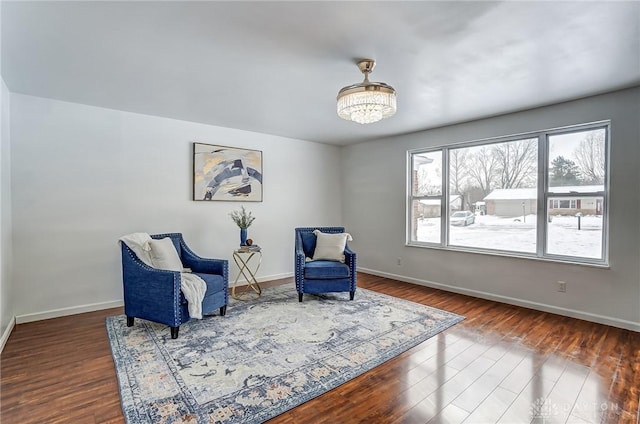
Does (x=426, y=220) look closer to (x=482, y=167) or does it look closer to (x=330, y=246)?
(x=482, y=167)

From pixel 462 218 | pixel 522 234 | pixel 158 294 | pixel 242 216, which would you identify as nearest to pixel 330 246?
pixel 242 216

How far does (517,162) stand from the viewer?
403cm

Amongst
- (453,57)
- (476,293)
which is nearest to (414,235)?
(476,293)

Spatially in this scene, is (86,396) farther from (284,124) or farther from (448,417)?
(284,124)

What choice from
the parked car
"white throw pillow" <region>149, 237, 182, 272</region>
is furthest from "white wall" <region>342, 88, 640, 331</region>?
"white throw pillow" <region>149, 237, 182, 272</region>

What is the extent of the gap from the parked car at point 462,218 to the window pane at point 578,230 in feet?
3.10

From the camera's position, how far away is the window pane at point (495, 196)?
12.9 feet

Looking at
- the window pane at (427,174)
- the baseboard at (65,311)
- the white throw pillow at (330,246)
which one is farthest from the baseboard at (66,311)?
the window pane at (427,174)

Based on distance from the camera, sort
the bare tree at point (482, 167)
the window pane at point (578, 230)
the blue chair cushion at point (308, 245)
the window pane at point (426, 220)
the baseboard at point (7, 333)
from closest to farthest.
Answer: the baseboard at point (7, 333) < the window pane at point (578, 230) < the bare tree at point (482, 167) < the blue chair cushion at point (308, 245) < the window pane at point (426, 220)

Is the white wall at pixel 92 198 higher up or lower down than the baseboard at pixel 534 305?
higher up

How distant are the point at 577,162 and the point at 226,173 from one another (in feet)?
14.8

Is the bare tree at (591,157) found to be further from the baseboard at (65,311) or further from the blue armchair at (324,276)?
the baseboard at (65,311)

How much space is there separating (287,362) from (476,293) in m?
3.06

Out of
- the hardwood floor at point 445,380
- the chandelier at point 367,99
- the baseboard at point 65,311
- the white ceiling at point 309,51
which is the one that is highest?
the white ceiling at point 309,51
